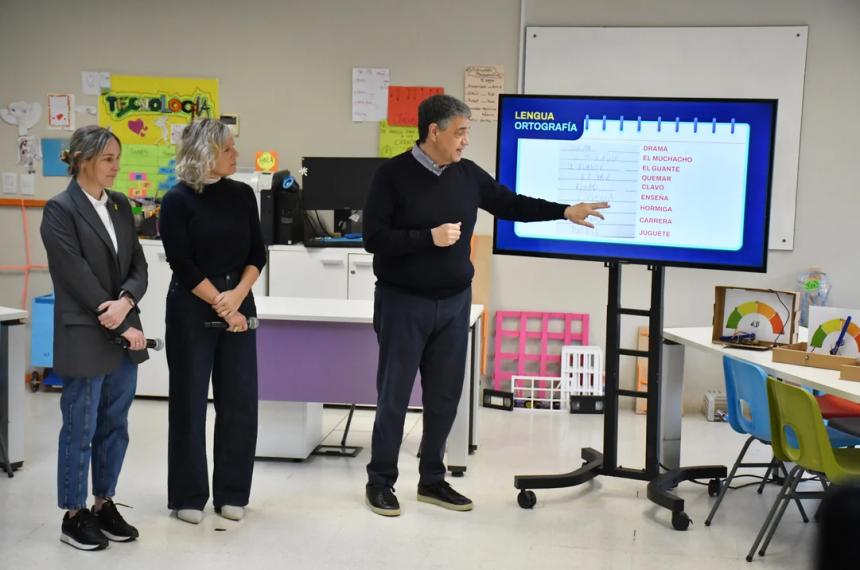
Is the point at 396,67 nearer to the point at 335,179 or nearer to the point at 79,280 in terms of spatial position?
the point at 335,179

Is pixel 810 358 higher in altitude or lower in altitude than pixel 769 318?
lower

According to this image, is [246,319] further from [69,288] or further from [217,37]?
[217,37]

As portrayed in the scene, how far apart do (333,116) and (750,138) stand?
127 inches

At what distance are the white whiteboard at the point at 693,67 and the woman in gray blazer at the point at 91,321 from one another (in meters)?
3.38

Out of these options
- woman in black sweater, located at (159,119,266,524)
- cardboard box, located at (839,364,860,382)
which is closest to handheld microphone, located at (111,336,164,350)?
woman in black sweater, located at (159,119,266,524)

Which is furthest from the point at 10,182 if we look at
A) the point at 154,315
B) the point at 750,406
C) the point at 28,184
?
the point at 750,406

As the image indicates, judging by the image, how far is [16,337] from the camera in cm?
446

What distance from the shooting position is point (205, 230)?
3.62m

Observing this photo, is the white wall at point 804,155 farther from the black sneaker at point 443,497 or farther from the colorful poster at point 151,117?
the black sneaker at point 443,497

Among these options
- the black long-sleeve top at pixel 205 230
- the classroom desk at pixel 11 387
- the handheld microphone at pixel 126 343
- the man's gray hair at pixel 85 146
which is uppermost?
the man's gray hair at pixel 85 146

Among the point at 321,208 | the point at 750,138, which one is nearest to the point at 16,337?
the point at 321,208

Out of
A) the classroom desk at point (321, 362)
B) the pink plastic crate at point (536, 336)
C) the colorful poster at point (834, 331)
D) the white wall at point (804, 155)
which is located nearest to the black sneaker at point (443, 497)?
the classroom desk at point (321, 362)

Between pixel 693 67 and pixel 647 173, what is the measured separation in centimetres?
228

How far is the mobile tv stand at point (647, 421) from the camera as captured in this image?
4.13 m
